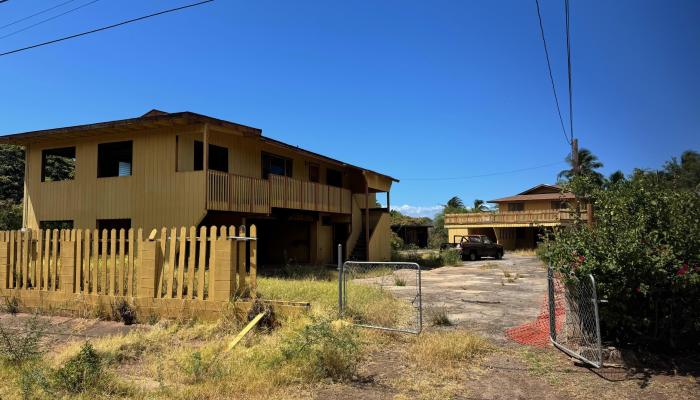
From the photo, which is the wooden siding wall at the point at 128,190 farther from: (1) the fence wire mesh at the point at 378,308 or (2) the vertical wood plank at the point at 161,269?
(1) the fence wire mesh at the point at 378,308

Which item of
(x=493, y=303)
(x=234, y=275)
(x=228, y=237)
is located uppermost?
(x=228, y=237)

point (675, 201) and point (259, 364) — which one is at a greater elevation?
point (675, 201)

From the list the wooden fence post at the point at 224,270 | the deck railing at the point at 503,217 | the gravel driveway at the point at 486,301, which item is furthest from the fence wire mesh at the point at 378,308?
the deck railing at the point at 503,217

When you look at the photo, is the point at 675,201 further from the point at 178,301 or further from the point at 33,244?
the point at 33,244

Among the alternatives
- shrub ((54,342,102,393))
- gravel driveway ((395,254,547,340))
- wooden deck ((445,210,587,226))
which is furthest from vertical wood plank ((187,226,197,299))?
wooden deck ((445,210,587,226))

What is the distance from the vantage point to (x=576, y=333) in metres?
7.14

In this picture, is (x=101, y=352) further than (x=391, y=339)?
No

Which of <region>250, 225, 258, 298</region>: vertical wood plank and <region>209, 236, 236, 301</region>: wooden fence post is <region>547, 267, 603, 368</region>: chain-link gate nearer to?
<region>250, 225, 258, 298</region>: vertical wood plank

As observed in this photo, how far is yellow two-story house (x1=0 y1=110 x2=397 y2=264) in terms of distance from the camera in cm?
1659

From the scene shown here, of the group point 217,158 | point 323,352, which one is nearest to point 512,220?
point 217,158

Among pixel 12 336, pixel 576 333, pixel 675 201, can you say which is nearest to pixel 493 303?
pixel 576 333

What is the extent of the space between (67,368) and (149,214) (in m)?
12.8

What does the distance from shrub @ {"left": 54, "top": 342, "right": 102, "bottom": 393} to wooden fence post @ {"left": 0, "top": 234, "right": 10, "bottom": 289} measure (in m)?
5.82

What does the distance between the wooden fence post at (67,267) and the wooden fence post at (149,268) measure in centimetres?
159
